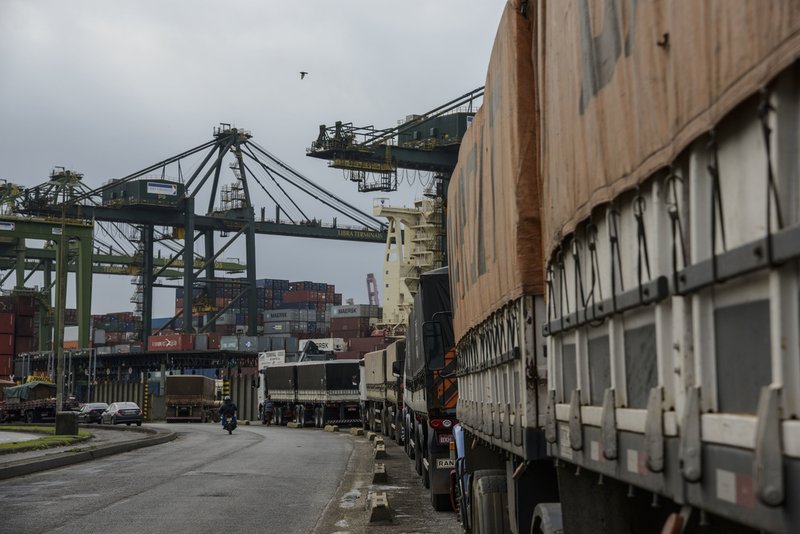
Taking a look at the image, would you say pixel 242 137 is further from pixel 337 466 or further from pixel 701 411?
pixel 701 411

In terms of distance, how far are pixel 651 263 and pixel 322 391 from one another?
44.5 metres

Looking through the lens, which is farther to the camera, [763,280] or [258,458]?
[258,458]

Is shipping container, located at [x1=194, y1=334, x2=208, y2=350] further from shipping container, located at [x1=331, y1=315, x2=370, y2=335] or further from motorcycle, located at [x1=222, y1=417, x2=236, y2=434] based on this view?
motorcycle, located at [x1=222, y1=417, x2=236, y2=434]

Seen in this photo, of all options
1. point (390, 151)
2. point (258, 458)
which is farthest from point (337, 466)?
point (390, 151)

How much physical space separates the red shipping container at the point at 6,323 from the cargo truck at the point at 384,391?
121 ft

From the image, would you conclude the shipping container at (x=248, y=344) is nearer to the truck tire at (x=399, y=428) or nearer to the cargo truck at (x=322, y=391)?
the cargo truck at (x=322, y=391)

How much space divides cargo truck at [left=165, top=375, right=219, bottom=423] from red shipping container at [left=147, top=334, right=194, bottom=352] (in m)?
24.6

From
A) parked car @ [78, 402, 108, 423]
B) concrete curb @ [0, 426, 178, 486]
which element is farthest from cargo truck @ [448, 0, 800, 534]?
parked car @ [78, 402, 108, 423]

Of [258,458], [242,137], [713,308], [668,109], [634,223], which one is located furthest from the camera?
[242,137]

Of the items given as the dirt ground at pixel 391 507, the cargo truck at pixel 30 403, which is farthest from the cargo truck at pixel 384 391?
the cargo truck at pixel 30 403

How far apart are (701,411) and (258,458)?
23383 millimetres

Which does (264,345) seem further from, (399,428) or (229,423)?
(399,428)

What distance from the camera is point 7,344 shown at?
73.1m

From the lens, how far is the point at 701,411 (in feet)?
10.3
